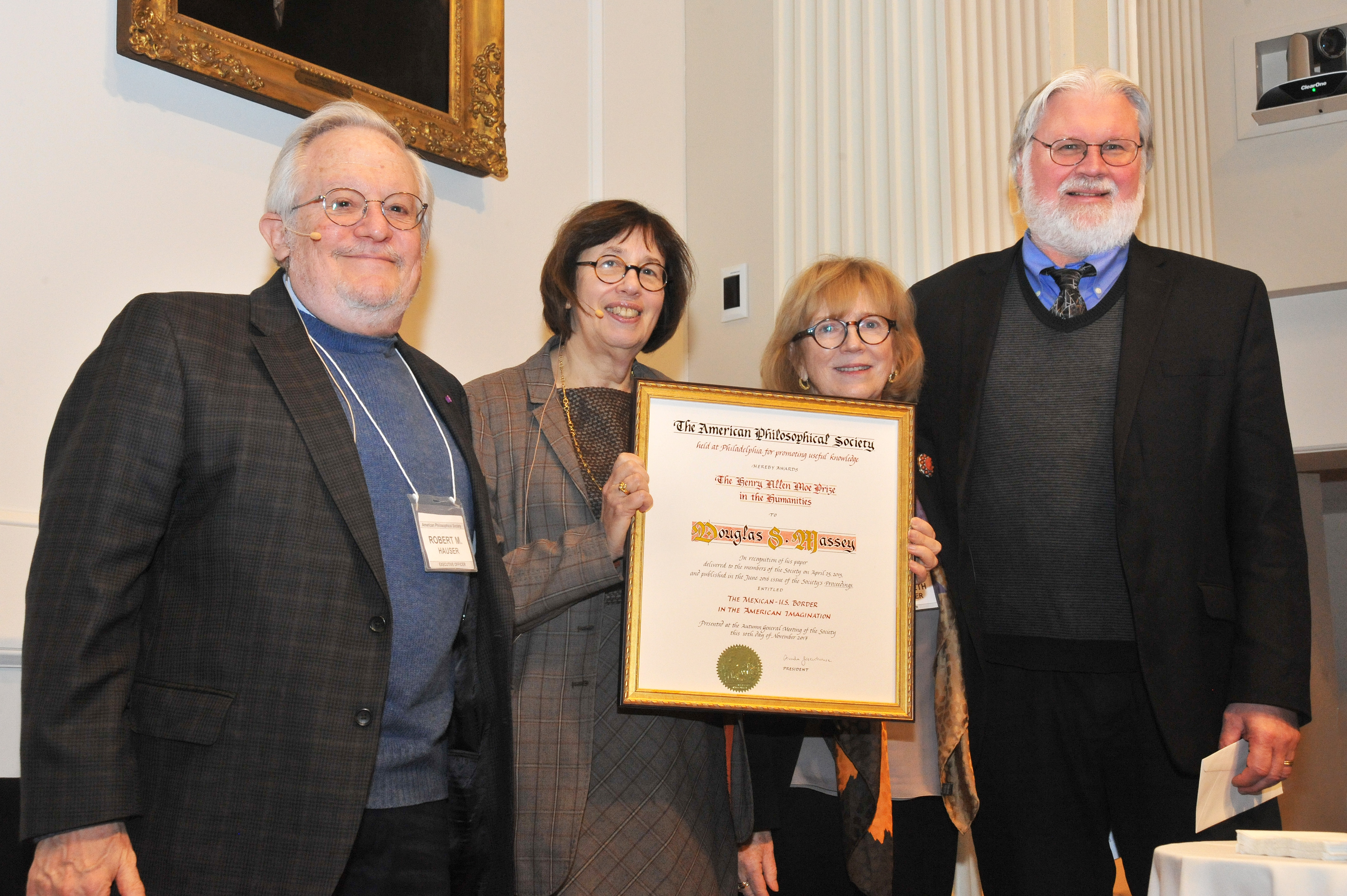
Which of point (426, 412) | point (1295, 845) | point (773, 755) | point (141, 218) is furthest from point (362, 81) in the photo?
point (1295, 845)

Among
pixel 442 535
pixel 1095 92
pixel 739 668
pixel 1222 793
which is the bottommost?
pixel 1222 793

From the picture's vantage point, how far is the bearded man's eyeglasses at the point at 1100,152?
2.94m

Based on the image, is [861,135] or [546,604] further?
[861,135]

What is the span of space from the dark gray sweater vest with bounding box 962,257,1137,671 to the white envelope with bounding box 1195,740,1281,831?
282mm

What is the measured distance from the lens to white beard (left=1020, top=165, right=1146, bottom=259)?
2.87 meters

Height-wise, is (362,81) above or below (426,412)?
above

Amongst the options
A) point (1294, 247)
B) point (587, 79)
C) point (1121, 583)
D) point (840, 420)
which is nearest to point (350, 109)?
point (840, 420)

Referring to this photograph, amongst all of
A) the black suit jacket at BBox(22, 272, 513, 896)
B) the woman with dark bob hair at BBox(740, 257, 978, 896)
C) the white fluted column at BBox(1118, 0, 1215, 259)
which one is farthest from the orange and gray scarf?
the white fluted column at BBox(1118, 0, 1215, 259)

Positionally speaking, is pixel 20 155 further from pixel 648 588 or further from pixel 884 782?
pixel 884 782

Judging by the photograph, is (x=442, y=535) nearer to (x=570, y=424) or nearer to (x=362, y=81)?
(x=570, y=424)

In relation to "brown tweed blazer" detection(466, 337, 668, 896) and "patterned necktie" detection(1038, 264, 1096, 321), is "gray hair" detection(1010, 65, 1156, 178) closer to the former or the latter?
"patterned necktie" detection(1038, 264, 1096, 321)

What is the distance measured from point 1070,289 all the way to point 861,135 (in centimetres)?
154

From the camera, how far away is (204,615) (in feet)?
6.12

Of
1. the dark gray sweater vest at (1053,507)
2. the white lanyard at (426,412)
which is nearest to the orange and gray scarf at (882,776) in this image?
the dark gray sweater vest at (1053,507)
